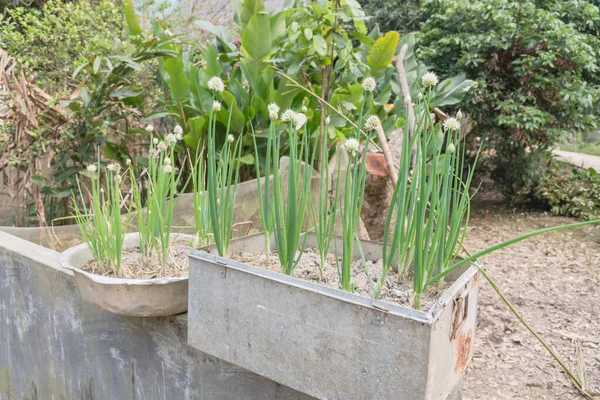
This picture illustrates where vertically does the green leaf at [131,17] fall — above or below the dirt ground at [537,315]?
above

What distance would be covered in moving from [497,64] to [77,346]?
442 cm

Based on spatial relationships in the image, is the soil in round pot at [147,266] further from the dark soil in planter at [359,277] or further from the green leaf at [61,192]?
the green leaf at [61,192]

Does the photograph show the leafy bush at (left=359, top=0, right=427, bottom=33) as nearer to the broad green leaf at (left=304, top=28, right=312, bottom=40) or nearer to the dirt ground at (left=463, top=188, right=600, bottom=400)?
the dirt ground at (left=463, top=188, right=600, bottom=400)

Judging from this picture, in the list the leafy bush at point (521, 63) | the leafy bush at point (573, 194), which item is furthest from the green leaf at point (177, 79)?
the leafy bush at point (573, 194)

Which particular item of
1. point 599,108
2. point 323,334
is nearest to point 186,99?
point 323,334

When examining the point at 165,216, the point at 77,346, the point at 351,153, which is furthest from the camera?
the point at 77,346

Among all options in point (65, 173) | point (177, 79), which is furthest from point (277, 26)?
point (65, 173)

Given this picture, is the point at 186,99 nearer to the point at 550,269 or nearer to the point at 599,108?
the point at 550,269

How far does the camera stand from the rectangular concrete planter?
0.92 m

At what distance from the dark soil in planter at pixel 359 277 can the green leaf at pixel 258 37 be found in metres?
1.47

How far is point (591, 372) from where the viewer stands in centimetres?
219

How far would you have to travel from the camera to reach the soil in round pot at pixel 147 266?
1.55 m

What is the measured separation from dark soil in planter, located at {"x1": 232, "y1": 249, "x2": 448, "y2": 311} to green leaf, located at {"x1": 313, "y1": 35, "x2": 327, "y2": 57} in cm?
119

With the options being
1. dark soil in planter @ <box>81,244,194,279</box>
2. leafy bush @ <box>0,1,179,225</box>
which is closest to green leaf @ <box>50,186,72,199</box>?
leafy bush @ <box>0,1,179,225</box>
